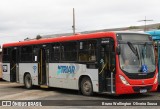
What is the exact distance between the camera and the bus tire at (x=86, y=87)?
17.3m

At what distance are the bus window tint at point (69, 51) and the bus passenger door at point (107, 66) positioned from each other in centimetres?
203

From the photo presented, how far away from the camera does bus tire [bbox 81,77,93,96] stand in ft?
56.8

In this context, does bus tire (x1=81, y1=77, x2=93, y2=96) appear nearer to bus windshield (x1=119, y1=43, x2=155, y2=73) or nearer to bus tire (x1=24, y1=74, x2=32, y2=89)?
bus windshield (x1=119, y1=43, x2=155, y2=73)

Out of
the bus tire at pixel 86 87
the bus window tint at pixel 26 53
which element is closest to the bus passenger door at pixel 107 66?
the bus tire at pixel 86 87

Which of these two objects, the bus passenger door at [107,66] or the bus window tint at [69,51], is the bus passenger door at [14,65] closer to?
the bus window tint at [69,51]

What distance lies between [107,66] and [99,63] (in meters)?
0.48

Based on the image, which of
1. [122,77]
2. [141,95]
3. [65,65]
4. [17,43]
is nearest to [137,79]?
[122,77]

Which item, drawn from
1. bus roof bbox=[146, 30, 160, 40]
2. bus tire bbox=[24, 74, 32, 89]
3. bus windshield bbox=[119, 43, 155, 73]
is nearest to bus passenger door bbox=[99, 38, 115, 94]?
bus windshield bbox=[119, 43, 155, 73]

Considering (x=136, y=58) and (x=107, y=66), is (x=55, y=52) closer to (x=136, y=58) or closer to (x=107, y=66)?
(x=107, y=66)

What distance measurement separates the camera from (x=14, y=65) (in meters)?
23.8

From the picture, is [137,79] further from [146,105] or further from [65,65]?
[65,65]

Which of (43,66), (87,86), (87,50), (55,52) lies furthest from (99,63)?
(43,66)

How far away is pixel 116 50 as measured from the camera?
15719 mm

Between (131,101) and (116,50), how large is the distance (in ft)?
6.70
